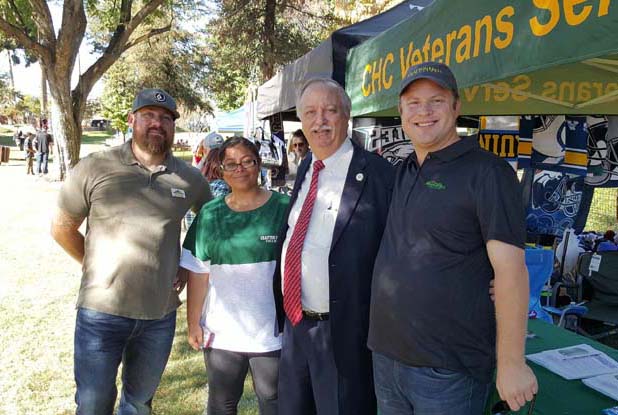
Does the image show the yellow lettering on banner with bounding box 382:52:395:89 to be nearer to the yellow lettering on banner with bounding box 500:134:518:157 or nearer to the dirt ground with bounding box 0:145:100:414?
the yellow lettering on banner with bounding box 500:134:518:157

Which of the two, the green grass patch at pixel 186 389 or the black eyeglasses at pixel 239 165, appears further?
the green grass patch at pixel 186 389

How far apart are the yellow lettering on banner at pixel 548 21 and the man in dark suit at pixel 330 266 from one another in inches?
30.3

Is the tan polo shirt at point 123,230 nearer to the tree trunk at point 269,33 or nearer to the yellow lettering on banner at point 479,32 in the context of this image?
the yellow lettering on banner at point 479,32

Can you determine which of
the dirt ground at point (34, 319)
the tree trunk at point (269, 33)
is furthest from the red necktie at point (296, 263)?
the tree trunk at point (269, 33)

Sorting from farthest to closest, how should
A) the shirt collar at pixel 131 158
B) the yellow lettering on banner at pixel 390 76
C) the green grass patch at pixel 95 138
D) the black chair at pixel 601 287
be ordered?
the green grass patch at pixel 95 138 → the black chair at pixel 601 287 → the yellow lettering on banner at pixel 390 76 → the shirt collar at pixel 131 158

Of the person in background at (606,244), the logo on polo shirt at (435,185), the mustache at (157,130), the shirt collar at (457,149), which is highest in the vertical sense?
the mustache at (157,130)

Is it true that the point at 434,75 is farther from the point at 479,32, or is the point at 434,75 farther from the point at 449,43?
the point at 449,43

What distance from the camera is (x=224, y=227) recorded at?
239 centimetres

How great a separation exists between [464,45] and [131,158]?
5.58ft

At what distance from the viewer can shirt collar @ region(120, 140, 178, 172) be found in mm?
2586

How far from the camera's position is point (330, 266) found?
205cm

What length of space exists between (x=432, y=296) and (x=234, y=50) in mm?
18882

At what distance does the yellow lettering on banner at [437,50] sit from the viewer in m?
2.35

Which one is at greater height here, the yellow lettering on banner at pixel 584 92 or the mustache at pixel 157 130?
the yellow lettering on banner at pixel 584 92
